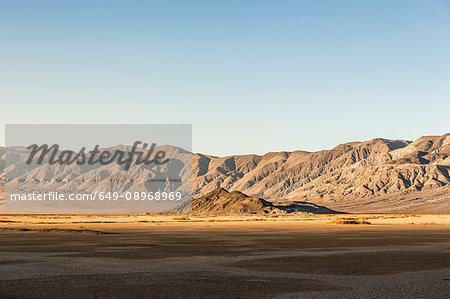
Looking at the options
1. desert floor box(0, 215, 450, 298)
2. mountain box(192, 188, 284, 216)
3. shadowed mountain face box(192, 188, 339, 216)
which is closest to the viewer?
desert floor box(0, 215, 450, 298)

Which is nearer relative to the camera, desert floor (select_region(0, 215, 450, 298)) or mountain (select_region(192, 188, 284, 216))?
desert floor (select_region(0, 215, 450, 298))

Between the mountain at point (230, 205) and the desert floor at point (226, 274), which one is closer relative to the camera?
the desert floor at point (226, 274)

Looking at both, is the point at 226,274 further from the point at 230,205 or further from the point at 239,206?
the point at 230,205

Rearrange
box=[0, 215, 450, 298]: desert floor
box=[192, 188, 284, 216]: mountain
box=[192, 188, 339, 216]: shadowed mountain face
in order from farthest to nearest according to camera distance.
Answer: box=[192, 188, 339, 216]: shadowed mountain face → box=[192, 188, 284, 216]: mountain → box=[0, 215, 450, 298]: desert floor

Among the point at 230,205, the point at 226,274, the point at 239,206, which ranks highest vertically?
the point at 226,274

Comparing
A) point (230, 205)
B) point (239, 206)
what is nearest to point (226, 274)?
point (239, 206)

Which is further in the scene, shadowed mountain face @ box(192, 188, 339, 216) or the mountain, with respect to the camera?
shadowed mountain face @ box(192, 188, 339, 216)

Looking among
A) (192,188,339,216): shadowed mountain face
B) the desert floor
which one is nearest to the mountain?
(192,188,339,216): shadowed mountain face

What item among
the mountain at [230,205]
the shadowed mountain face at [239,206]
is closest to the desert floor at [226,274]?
the shadowed mountain face at [239,206]

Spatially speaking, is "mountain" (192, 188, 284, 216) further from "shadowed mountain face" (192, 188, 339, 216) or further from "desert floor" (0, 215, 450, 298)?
"desert floor" (0, 215, 450, 298)

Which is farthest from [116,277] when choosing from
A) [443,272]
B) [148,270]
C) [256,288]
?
[443,272]

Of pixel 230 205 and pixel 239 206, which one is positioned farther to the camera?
pixel 230 205

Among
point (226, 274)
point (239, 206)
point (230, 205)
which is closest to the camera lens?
point (226, 274)

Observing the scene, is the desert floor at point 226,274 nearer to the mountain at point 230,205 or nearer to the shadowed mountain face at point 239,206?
the shadowed mountain face at point 239,206
